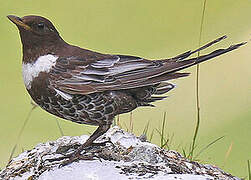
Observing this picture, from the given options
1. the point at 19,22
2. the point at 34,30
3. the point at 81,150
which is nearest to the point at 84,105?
the point at 81,150

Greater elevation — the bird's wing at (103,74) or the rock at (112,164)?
the bird's wing at (103,74)

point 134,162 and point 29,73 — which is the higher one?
point 29,73

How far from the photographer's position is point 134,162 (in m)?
4.24

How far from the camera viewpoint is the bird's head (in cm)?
437

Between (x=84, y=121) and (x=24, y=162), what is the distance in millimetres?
647

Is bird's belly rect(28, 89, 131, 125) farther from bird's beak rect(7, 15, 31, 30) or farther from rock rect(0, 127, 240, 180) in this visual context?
bird's beak rect(7, 15, 31, 30)

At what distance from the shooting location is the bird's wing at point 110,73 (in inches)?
170

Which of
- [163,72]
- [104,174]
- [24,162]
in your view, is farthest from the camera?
[24,162]

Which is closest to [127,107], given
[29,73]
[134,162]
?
[134,162]

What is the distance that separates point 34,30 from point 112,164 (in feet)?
3.57

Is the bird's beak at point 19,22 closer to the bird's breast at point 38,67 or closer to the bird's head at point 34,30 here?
the bird's head at point 34,30

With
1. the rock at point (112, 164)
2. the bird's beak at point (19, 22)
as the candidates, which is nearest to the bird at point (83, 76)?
the bird's beak at point (19, 22)

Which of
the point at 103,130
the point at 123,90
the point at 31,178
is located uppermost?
the point at 123,90

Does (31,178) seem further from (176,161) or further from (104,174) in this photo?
(176,161)
